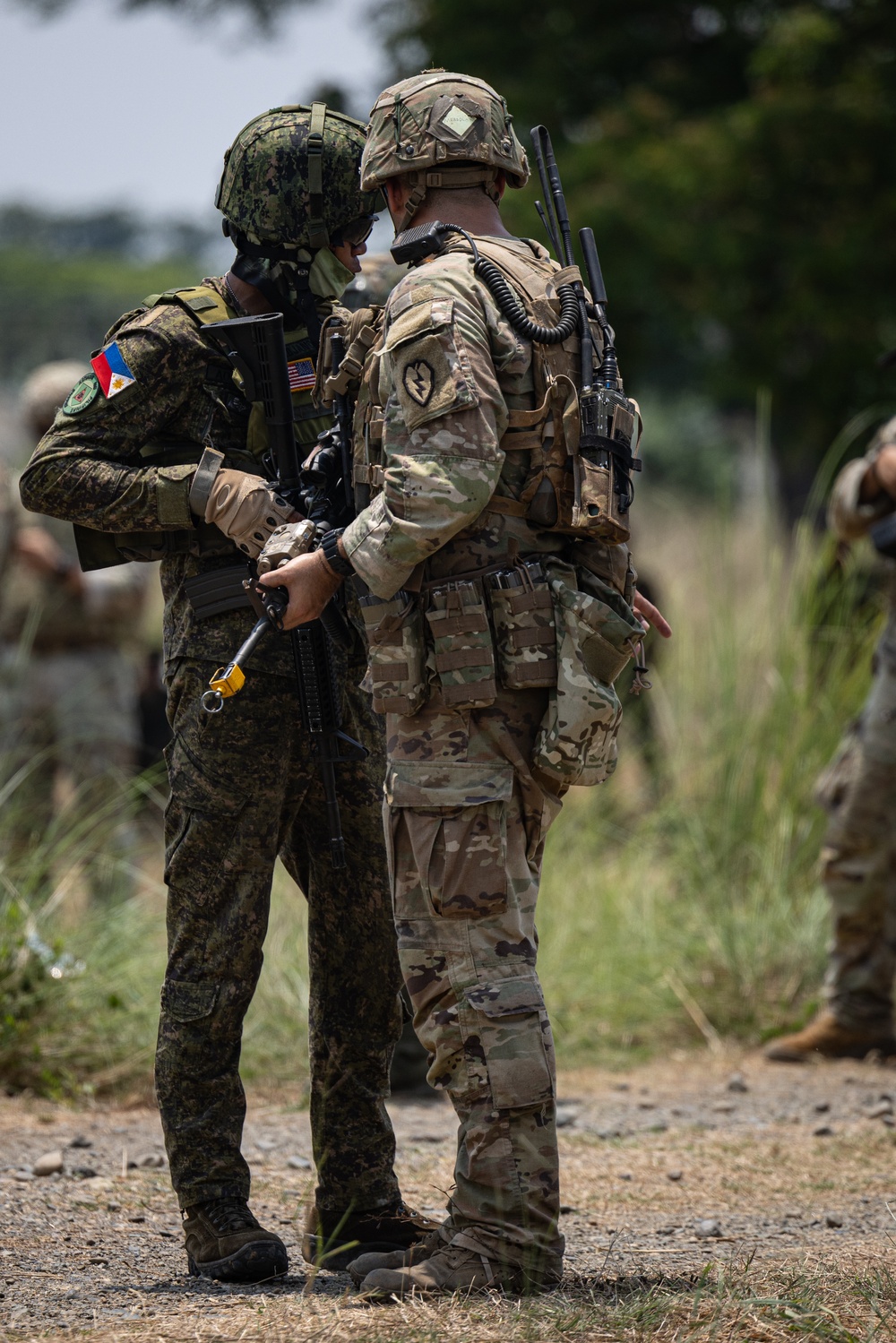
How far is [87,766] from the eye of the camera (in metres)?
6.49

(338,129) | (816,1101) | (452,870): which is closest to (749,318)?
(816,1101)

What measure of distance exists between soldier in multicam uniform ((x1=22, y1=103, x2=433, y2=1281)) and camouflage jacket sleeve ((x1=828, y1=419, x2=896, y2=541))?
263 cm

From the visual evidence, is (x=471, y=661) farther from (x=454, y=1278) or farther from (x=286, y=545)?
(x=454, y=1278)

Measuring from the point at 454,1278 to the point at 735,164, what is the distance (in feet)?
26.7

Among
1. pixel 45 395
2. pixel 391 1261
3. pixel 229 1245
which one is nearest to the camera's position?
pixel 391 1261

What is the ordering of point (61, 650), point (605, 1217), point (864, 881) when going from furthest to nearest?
point (61, 650) → point (864, 881) → point (605, 1217)

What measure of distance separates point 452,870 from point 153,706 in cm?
607

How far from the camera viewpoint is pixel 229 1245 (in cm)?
302

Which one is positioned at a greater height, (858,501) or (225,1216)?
(858,501)

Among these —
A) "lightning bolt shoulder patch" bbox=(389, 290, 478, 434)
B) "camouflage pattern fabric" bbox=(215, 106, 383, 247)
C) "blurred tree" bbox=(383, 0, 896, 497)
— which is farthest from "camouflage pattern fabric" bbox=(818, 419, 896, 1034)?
"blurred tree" bbox=(383, 0, 896, 497)

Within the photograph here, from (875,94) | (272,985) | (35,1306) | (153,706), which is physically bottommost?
(35,1306)

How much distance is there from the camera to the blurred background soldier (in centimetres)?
627

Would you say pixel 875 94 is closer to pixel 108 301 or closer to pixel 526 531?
pixel 526 531

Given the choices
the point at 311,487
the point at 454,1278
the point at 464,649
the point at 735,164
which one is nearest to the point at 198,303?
the point at 311,487
